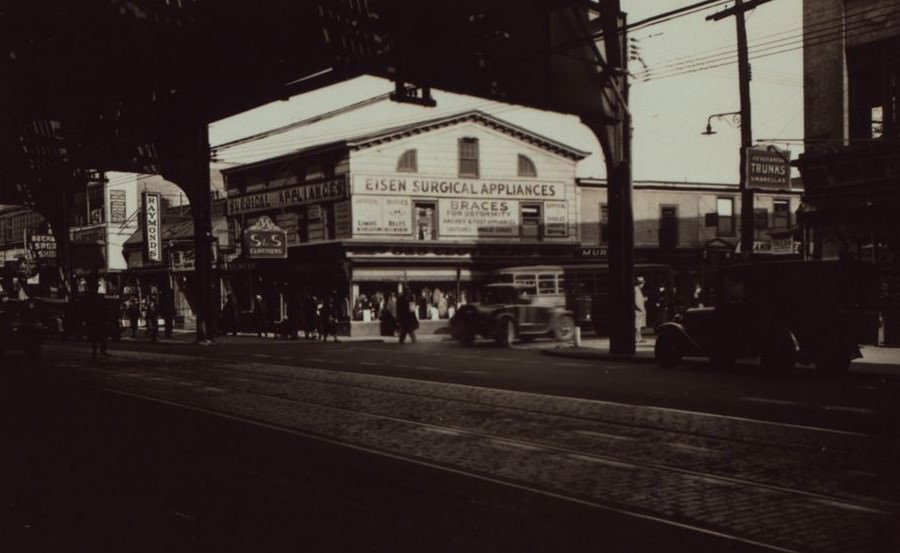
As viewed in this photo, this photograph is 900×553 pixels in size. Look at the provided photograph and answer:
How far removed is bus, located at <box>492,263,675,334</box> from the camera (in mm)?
29969

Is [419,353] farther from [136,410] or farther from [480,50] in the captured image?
[136,410]

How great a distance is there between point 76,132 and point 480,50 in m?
13.4

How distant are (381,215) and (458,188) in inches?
168

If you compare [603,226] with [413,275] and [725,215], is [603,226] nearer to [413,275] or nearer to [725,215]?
[725,215]

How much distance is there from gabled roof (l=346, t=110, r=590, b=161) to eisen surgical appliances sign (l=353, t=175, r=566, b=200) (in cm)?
163

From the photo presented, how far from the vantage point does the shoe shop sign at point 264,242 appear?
1467 inches

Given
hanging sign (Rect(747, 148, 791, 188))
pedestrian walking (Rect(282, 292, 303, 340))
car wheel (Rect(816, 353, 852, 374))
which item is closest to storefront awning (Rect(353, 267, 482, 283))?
pedestrian walking (Rect(282, 292, 303, 340))

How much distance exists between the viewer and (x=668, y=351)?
18359 millimetres

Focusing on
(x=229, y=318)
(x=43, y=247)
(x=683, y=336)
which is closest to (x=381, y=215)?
(x=229, y=318)

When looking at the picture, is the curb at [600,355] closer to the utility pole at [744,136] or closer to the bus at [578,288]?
the utility pole at [744,136]

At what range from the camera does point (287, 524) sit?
571 centimetres

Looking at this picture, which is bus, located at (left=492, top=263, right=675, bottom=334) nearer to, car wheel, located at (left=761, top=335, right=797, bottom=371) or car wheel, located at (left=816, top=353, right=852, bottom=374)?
car wheel, located at (left=761, top=335, right=797, bottom=371)

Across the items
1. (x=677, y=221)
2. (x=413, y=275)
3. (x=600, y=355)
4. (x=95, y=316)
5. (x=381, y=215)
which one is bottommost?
(x=600, y=355)

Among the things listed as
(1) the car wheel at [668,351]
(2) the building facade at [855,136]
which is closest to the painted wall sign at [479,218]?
(2) the building facade at [855,136]
